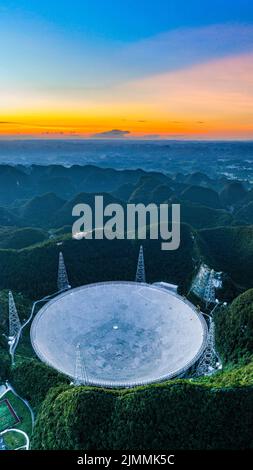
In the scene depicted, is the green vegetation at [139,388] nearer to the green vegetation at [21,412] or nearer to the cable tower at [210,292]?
the green vegetation at [21,412]

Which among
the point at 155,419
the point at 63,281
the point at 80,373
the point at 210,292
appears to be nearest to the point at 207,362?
the point at 155,419

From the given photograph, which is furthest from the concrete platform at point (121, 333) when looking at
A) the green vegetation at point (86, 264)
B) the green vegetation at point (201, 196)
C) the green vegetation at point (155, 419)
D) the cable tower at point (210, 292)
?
the green vegetation at point (201, 196)

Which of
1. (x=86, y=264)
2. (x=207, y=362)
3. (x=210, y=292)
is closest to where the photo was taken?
(x=207, y=362)

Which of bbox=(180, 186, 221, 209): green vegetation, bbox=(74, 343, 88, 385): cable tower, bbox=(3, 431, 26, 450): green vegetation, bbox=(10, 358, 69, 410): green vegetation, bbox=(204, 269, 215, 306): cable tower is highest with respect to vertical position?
bbox=(180, 186, 221, 209): green vegetation

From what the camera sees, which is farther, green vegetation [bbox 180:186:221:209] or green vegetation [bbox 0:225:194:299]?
green vegetation [bbox 180:186:221:209]

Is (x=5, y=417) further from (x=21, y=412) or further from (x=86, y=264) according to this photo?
(x=86, y=264)

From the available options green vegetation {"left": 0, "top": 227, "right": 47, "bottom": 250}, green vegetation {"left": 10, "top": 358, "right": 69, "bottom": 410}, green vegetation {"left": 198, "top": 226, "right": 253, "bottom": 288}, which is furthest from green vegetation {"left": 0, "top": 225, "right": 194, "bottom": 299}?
green vegetation {"left": 0, "top": 227, "right": 47, "bottom": 250}

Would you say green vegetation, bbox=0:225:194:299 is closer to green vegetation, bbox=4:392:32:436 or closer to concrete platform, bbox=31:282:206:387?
concrete platform, bbox=31:282:206:387
